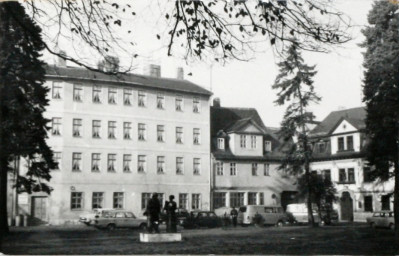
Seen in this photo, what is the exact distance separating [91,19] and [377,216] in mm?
23876

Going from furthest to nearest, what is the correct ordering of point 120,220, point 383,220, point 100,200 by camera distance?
point 383,220
point 120,220
point 100,200

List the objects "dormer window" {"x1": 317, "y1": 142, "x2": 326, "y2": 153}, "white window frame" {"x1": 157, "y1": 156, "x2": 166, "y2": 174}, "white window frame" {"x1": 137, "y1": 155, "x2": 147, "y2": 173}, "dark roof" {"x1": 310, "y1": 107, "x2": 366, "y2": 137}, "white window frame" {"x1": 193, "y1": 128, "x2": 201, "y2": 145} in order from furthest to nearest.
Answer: "dormer window" {"x1": 317, "y1": 142, "x2": 326, "y2": 153} → "dark roof" {"x1": 310, "y1": 107, "x2": 366, "y2": 137} → "white window frame" {"x1": 193, "y1": 128, "x2": 201, "y2": 145} → "white window frame" {"x1": 157, "y1": 156, "x2": 166, "y2": 174} → "white window frame" {"x1": 137, "y1": 155, "x2": 147, "y2": 173}

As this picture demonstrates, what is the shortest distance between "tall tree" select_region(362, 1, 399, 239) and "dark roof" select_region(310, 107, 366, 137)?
531 inches

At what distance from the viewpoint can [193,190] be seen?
3108 cm

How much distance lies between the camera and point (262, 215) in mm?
31062

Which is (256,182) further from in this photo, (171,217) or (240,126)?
(171,217)

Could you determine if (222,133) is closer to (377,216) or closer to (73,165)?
(377,216)

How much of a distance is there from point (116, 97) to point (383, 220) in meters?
16.6

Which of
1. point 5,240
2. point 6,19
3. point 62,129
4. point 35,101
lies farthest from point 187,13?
point 62,129

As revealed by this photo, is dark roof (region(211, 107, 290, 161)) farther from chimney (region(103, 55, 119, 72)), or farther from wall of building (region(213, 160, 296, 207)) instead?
chimney (region(103, 55, 119, 72))

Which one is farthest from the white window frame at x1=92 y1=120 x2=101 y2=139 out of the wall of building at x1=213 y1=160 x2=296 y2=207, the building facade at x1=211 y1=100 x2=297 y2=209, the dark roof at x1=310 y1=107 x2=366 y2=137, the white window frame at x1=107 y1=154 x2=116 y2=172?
the dark roof at x1=310 y1=107 x2=366 y2=137

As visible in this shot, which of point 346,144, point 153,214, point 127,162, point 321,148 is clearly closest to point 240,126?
point 321,148

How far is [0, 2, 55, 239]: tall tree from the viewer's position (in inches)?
334

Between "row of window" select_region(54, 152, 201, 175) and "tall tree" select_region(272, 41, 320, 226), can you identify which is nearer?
"row of window" select_region(54, 152, 201, 175)
